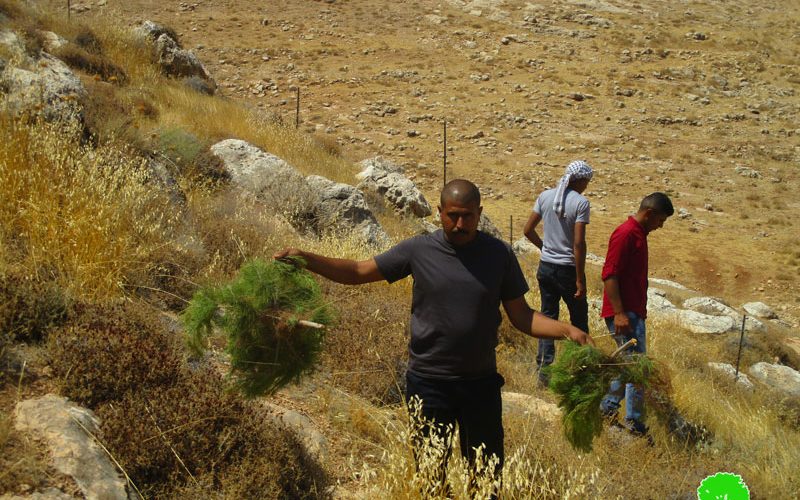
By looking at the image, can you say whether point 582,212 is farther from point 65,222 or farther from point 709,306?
point 709,306

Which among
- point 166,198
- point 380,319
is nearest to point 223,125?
point 166,198

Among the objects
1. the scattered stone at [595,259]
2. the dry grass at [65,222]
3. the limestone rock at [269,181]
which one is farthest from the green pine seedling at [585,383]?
the scattered stone at [595,259]

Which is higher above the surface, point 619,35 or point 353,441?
point 619,35

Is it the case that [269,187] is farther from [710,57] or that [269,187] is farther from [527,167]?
[710,57]

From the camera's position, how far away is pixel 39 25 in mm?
12422

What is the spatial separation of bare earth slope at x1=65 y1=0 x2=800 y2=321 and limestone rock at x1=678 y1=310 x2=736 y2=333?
12.4ft

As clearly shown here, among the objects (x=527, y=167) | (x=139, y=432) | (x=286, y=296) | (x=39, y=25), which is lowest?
(x=527, y=167)

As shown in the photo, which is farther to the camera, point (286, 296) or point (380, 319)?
point (380, 319)

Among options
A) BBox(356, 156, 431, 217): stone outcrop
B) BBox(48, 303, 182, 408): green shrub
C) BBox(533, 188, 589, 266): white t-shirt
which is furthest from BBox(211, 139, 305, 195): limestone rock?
BBox(48, 303, 182, 408): green shrub

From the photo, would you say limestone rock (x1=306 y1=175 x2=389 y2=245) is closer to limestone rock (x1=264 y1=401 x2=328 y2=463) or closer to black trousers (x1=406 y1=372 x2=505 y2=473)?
limestone rock (x1=264 y1=401 x2=328 y2=463)

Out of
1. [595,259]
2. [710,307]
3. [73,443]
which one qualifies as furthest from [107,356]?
[595,259]

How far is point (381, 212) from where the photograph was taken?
11.9 m

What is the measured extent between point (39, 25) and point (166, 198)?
7.46 metres

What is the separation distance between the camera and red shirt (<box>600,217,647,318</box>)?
5.04 metres
